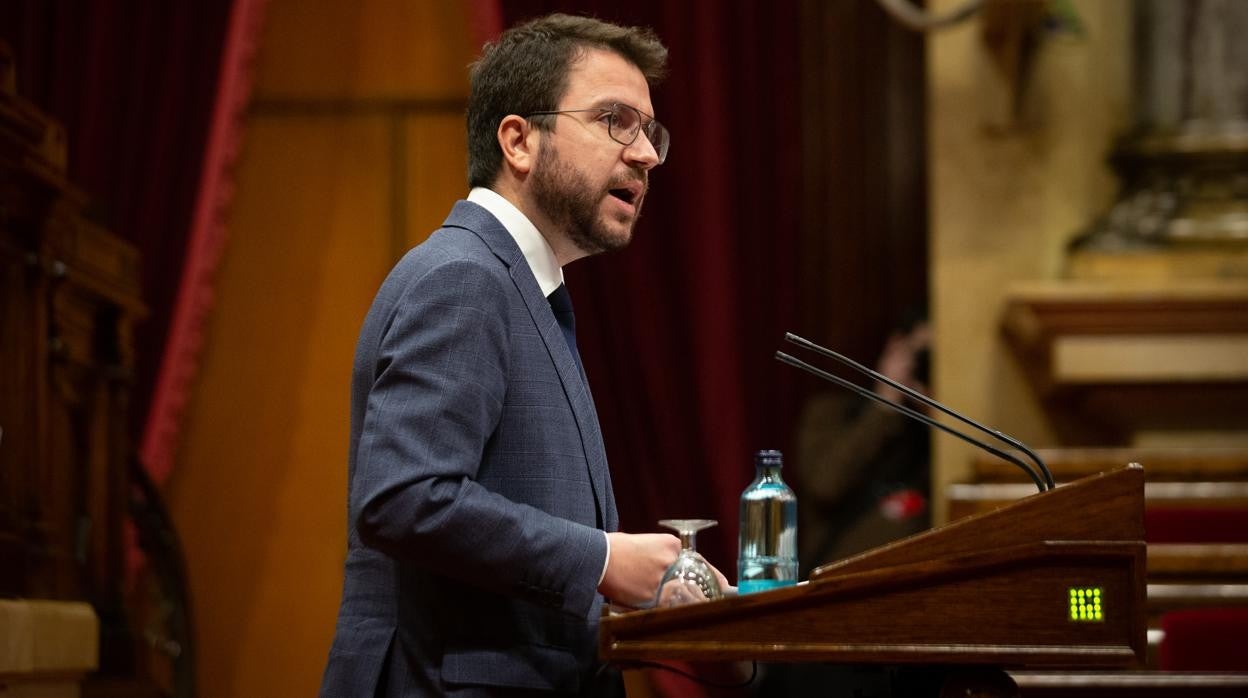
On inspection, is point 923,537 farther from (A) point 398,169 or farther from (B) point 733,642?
(A) point 398,169

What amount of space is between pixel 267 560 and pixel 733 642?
374 cm

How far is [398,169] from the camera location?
17.7 ft

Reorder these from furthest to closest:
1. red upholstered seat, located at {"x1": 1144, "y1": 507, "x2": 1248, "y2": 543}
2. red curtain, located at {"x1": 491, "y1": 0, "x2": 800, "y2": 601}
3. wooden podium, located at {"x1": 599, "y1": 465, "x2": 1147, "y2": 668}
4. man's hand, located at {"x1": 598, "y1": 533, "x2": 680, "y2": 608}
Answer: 1. red curtain, located at {"x1": 491, "y1": 0, "x2": 800, "y2": 601}
2. red upholstered seat, located at {"x1": 1144, "y1": 507, "x2": 1248, "y2": 543}
3. man's hand, located at {"x1": 598, "y1": 533, "x2": 680, "y2": 608}
4. wooden podium, located at {"x1": 599, "y1": 465, "x2": 1147, "y2": 668}

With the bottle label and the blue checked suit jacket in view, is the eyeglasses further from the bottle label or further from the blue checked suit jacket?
the bottle label

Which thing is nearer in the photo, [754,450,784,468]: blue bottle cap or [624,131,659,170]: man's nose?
[754,450,784,468]: blue bottle cap

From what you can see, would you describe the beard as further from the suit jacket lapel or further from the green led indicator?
the green led indicator

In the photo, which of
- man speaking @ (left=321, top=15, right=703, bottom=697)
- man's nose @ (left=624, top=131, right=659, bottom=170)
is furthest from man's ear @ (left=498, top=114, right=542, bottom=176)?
man's nose @ (left=624, top=131, right=659, bottom=170)

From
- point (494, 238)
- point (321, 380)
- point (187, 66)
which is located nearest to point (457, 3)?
point (187, 66)

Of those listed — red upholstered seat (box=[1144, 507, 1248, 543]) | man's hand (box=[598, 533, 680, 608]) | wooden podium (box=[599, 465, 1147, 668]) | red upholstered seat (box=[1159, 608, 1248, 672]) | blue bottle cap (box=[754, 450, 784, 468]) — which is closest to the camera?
wooden podium (box=[599, 465, 1147, 668])

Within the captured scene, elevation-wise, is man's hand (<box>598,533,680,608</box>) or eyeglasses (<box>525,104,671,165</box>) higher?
eyeglasses (<box>525,104,671,165</box>)

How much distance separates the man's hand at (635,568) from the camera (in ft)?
5.90

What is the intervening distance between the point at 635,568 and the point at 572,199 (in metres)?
0.55

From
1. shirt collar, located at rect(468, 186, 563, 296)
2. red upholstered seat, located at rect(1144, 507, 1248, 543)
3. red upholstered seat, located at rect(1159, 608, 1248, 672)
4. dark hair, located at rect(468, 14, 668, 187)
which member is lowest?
red upholstered seat, located at rect(1159, 608, 1248, 672)

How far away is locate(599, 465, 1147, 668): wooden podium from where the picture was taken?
166 cm
